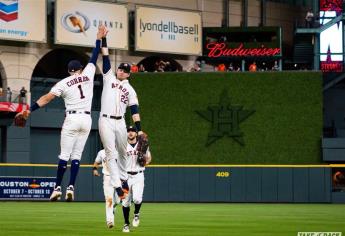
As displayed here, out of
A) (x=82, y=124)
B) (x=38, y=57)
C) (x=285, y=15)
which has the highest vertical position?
(x=285, y=15)

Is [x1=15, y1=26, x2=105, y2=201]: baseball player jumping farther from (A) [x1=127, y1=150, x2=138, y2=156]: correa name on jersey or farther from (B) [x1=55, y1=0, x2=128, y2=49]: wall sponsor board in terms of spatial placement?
(B) [x1=55, y1=0, x2=128, y2=49]: wall sponsor board

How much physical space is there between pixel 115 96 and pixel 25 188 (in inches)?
829

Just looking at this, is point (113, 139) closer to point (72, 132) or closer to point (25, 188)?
point (72, 132)

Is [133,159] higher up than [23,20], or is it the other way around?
[23,20]

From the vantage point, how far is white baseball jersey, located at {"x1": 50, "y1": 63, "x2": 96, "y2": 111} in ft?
47.6

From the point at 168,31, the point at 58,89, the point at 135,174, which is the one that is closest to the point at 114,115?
the point at 58,89

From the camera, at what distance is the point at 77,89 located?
14.5 metres

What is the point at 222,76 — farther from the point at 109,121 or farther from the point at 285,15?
the point at 109,121

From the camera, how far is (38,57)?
4259 centimetres

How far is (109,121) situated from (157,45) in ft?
104

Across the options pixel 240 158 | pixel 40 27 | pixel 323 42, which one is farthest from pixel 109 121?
pixel 323 42

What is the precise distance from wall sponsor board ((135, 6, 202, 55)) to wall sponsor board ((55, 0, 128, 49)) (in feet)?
3.04

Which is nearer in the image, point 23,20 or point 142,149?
point 142,149

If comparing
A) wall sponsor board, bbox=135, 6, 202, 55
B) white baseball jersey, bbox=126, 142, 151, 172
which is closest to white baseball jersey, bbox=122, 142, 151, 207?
white baseball jersey, bbox=126, 142, 151, 172
